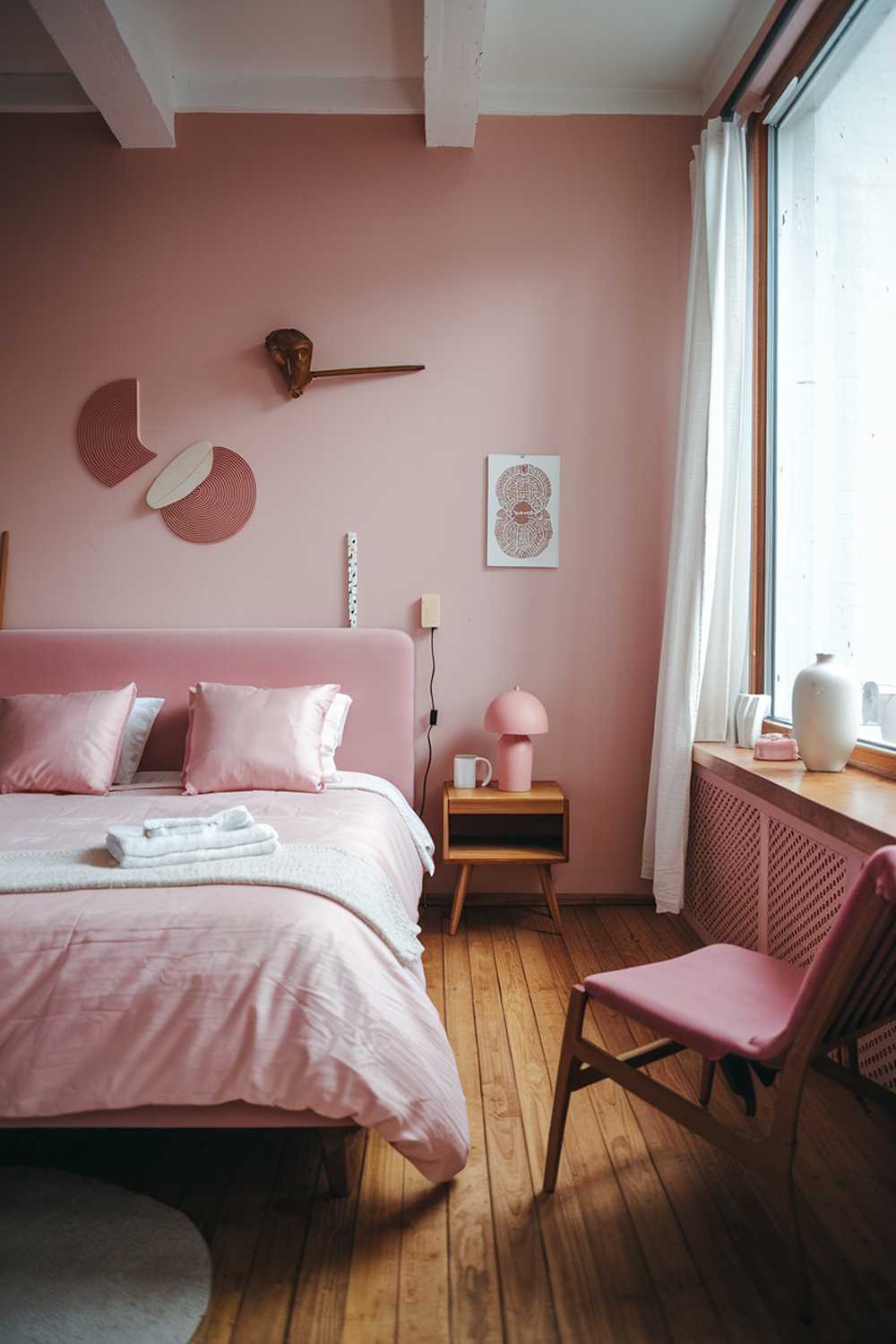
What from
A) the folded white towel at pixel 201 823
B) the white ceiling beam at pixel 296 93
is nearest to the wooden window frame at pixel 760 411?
the white ceiling beam at pixel 296 93

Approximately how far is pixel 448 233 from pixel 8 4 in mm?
1620

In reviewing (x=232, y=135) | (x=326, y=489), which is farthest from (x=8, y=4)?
(x=326, y=489)

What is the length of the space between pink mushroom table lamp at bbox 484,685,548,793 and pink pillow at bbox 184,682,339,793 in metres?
0.62

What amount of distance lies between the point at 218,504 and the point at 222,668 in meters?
0.65

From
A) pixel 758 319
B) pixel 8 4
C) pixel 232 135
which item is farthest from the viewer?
pixel 232 135

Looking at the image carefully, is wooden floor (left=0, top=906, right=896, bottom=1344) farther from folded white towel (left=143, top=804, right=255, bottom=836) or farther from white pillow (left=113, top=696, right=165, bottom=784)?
white pillow (left=113, top=696, right=165, bottom=784)

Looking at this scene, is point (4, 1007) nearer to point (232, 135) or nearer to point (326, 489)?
point (326, 489)

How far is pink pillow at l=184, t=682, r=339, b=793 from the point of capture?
286 centimetres

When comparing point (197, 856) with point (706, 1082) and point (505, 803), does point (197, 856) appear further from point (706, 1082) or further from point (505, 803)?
point (505, 803)

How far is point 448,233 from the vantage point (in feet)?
11.4

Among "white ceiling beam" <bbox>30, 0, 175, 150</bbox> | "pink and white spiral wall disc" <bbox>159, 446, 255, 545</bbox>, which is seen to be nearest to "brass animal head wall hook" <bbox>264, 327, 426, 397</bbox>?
"pink and white spiral wall disc" <bbox>159, 446, 255, 545</bbox>

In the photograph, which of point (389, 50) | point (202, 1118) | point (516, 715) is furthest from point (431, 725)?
point (389, 50)

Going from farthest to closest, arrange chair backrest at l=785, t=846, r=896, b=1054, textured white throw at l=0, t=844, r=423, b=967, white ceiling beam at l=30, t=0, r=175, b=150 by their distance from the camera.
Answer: white ceiling beam at l=30, t=0, r=175, b=150
textured white throw at l=0, t=844, r=423, b=967
chair backrest at l=785, t=846, r=896, b=1054

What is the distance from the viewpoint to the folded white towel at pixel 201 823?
2.01m
